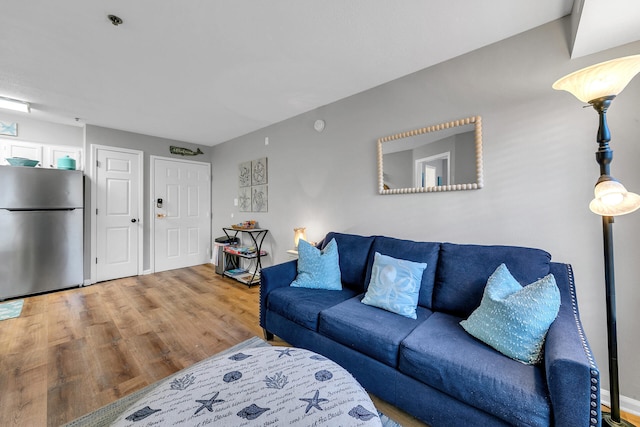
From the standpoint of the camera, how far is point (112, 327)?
2447mm

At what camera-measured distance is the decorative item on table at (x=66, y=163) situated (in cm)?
352

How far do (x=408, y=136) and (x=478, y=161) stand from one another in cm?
63

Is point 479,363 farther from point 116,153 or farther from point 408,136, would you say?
point 116,153

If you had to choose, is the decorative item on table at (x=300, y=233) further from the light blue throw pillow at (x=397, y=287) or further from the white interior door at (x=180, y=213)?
the white interior door at (x=180, y=213)

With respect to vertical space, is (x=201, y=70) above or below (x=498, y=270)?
above

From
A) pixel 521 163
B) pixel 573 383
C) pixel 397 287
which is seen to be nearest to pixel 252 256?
pixel 397 287

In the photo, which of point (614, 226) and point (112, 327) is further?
point (112, 327)

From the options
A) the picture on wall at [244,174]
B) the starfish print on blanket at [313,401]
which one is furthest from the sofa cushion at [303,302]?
the picture on wall at [244,174]

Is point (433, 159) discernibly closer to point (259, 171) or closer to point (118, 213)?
point (259, 171)

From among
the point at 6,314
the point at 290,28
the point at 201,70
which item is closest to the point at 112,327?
the point at 6,314

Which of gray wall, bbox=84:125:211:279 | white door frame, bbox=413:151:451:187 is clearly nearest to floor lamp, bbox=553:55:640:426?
white door frame, bbox=413:151:451:187

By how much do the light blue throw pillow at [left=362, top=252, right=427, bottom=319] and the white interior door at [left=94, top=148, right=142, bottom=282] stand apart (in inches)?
162

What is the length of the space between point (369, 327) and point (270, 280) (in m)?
0.99

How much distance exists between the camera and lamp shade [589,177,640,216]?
1.20 m
